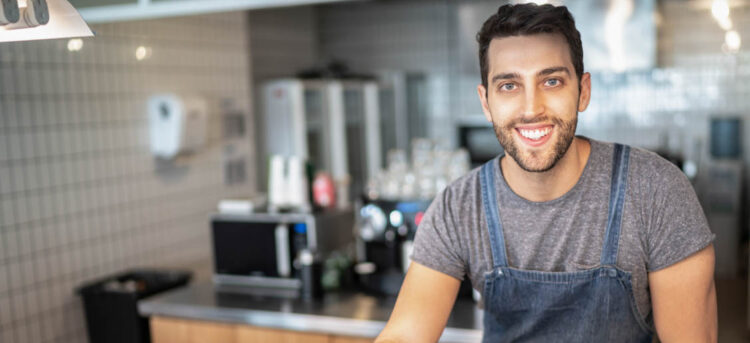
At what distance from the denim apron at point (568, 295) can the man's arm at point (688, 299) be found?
0.26ft

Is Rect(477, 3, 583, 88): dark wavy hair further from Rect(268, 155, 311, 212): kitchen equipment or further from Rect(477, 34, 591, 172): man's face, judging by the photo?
Rect(268, 155, 311, 212): kitchen equipment

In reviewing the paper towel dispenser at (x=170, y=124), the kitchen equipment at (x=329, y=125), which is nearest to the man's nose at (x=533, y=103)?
the paper towel dispenser at (x=170, y=124)

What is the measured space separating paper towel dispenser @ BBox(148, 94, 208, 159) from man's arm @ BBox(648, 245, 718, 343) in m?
2.99

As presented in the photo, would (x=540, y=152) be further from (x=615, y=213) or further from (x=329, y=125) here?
(x=329, y=125)

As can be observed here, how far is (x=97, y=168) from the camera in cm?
351

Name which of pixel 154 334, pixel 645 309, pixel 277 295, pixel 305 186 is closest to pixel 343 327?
pixel 277 295

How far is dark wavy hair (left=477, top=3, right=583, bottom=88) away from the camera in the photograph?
1.39m

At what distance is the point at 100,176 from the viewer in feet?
11.6

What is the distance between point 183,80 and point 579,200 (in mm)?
3202

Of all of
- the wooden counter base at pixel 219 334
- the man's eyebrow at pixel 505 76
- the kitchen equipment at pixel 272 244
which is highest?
the man's eyebrow at pixel 505 76

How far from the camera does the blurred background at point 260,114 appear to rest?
3.04m

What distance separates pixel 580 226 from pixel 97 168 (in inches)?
109

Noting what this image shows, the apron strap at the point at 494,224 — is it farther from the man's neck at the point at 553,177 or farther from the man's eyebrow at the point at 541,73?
the man's eyebrow at the point at 541,73

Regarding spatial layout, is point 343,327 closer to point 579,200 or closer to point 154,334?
point 154,334
